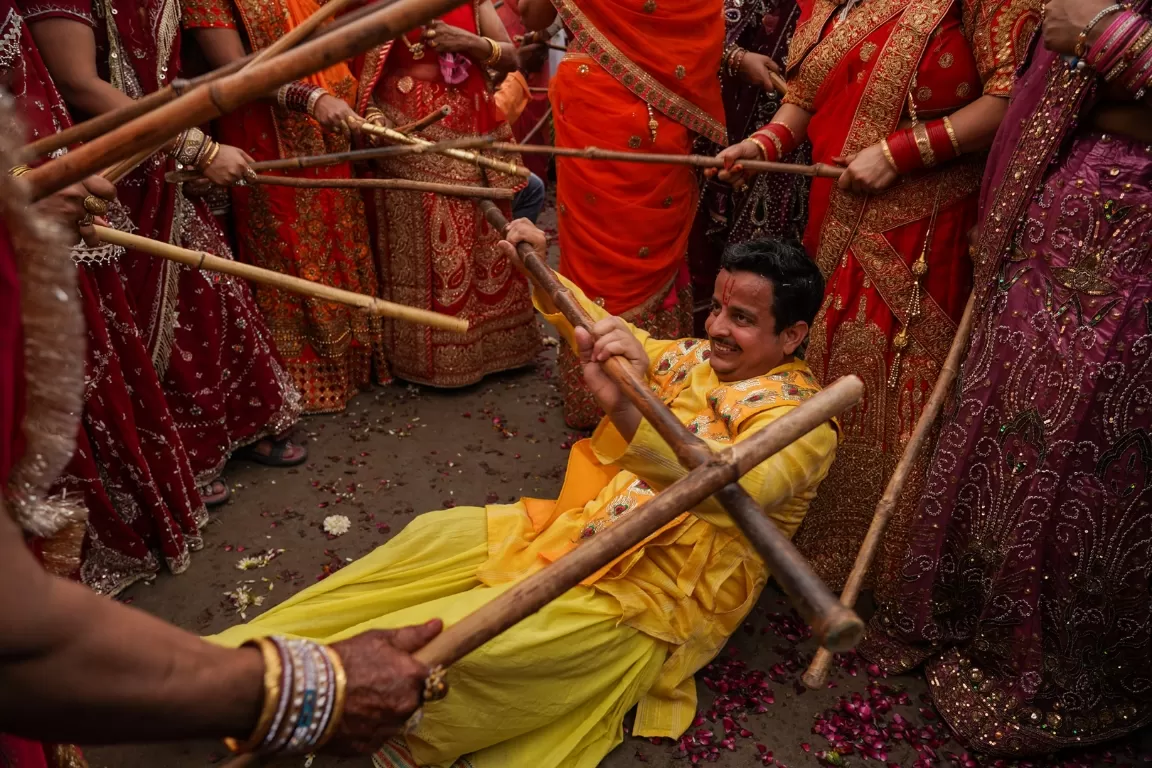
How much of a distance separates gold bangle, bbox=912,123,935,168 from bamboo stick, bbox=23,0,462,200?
5.54 feet

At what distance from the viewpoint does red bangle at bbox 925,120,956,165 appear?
7.10 ft

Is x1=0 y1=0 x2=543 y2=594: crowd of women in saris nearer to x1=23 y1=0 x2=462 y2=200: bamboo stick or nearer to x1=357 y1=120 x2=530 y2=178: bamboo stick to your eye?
x1=357 y1=120 x2=530 y2=178: bamboo stick

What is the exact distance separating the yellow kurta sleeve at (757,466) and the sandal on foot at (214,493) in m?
1.96

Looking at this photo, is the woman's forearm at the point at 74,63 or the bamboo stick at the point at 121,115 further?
the woman's forearm at the point at 74,63

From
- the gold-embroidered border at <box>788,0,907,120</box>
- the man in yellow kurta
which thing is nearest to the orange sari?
the gold-embroidered border at <box>788,0,907,120</box>

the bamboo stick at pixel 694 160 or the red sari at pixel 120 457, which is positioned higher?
the bamboo stick at pixel 694 160

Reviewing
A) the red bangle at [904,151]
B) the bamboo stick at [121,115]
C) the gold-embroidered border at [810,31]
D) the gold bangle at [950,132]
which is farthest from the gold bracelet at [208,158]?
the gold bangle at [950,132]

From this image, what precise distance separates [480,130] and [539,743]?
273cm

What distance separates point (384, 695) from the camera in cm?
102

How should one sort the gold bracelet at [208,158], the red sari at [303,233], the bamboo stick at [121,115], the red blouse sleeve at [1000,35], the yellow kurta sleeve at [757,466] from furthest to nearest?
1. the red sari at [303,233]
2. the gold bracelet at [208,158]
3. the red blouse sleeve at [1000,35]
4. the yellow kurta sleeve at [757,466]
5. the bamboo stick at [121,115]

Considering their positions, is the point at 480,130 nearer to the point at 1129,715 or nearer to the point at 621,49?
the point at 621,49

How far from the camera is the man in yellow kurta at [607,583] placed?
1.88 metres

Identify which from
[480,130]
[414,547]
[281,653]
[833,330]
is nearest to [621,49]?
[480,130]

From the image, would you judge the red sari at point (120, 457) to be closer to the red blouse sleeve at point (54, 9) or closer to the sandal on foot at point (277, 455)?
the red blouse sleeve at point (54, 9)
